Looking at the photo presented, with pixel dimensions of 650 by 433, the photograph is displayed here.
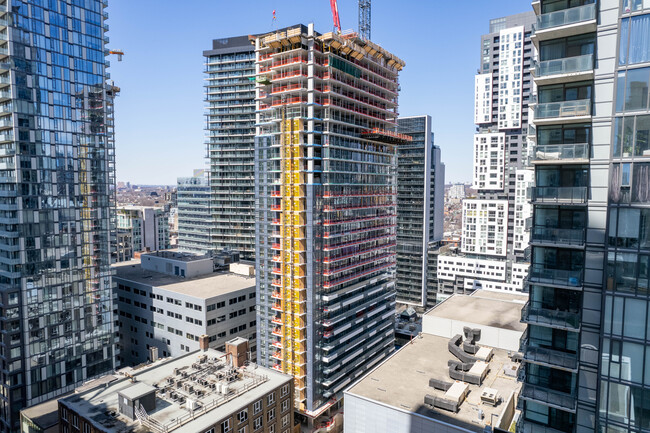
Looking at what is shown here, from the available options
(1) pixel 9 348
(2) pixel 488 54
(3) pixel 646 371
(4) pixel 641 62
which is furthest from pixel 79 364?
(2) pixel 488 54

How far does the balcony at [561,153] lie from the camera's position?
2636 centimetres

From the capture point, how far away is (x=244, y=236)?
126250 mm

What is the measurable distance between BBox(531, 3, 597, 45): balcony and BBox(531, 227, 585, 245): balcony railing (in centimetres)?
1361

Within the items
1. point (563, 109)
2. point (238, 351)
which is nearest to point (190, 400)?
point (238, 351)

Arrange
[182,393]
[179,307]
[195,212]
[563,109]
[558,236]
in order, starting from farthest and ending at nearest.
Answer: [195,212], [179,307], [182,393], [558,236], [563,109]

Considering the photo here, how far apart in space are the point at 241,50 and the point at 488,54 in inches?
3978

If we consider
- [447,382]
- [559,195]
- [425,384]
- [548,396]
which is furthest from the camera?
[425,384]

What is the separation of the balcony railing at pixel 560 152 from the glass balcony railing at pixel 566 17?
8201mm

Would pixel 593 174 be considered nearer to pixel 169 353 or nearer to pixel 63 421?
→ pixel 63 421

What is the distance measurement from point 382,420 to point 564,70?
3777 cm

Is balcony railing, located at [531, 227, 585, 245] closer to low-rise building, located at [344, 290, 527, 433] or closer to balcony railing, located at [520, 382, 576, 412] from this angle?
balcony railing, located at [520, 382, 576, 412]

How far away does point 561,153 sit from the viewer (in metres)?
27.6

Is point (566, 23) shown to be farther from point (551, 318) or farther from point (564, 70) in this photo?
point (551, 318)

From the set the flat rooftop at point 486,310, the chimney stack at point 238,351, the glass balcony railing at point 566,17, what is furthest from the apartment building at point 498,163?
the glass balcony railing at point 566,17
